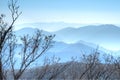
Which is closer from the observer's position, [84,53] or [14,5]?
[14,5]

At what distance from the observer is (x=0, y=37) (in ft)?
36.1

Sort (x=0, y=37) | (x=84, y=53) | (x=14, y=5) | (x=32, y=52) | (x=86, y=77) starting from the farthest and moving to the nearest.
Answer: (x=84, y=53), (x=86, y=77), (x=32, y=52), (x=14, y=5), (x=0, y=37)

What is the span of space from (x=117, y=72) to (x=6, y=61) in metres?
18.1

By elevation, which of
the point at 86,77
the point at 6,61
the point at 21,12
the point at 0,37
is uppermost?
the point at 21,12

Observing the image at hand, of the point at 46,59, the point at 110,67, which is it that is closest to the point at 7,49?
the point at 46,59

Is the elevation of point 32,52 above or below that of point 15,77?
above

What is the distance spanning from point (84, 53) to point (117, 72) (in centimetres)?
503

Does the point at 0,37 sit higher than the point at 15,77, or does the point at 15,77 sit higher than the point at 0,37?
the point at 0,37

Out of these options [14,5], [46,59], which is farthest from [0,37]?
[46,59]

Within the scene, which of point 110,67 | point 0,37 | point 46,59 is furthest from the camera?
point 110,67

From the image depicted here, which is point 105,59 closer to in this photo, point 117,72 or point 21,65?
point 117,72

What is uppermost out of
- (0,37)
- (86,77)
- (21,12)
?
(21,12)

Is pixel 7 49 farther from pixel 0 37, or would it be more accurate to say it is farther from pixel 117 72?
pixel 117 72

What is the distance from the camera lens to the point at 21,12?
37.5 feet
